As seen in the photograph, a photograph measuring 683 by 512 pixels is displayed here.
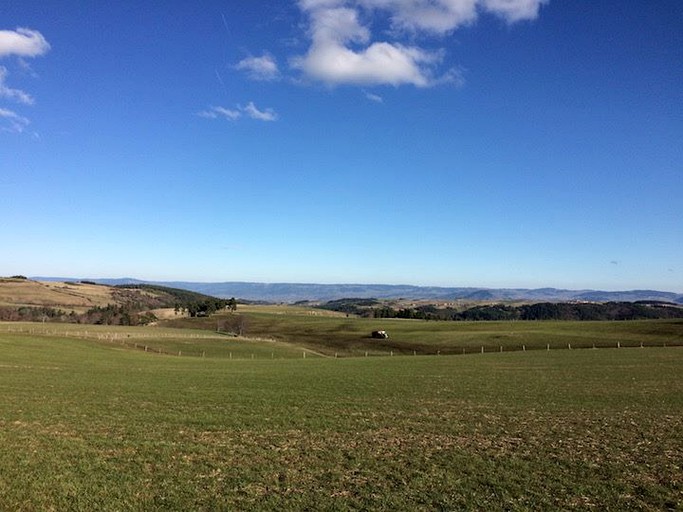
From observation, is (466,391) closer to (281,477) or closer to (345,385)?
(345,385)

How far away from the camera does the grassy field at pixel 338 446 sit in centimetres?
1014

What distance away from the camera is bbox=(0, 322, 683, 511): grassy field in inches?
399

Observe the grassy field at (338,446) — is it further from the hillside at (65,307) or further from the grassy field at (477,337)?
the hillside at (65,307)

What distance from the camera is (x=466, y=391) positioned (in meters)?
26.2

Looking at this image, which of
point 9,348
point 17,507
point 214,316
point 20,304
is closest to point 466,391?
point 17,507

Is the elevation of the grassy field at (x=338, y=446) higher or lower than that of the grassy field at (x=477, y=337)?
higher

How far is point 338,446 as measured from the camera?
46.4 ft

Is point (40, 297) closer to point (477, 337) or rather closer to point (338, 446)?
point (477, 337)

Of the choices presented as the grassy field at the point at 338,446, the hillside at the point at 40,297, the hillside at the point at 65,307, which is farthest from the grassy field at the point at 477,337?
the hillside at the point at 40,297

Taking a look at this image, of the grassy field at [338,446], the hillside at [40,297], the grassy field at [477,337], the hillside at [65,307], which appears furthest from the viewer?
the hillside at [40,297]

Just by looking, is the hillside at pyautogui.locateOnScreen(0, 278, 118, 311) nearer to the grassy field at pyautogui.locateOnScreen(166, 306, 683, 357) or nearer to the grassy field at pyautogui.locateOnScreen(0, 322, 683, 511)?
the grassy field at pyautogui.locateOnScreen(166, 306, 683, 357)

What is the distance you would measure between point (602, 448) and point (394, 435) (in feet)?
18.4

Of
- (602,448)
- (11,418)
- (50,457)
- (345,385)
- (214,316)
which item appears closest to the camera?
(50,457)

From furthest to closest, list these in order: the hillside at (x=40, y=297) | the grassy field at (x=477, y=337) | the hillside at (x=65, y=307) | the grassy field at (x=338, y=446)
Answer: the hillside at (x=40, y=297) → the hillside at (x=65, y=307) → the grassy field at (x=477, y=337) → the grassy field at (x=338, y=446)
